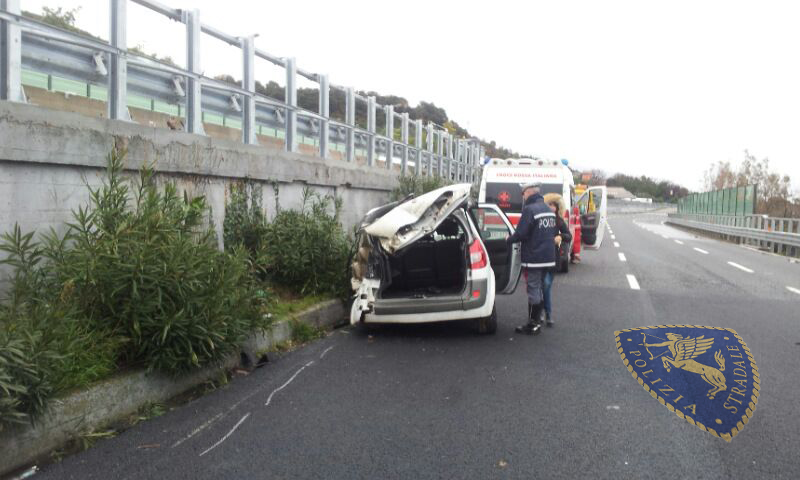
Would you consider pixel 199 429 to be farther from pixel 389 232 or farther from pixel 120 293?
pixel 389 232

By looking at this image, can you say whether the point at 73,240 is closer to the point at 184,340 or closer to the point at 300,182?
the point at 184,340

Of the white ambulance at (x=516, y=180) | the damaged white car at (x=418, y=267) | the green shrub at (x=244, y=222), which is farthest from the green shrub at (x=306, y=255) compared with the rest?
the white ambulance at (x=516, y=180)

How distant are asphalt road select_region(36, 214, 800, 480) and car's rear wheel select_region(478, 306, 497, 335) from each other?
151 millimetres

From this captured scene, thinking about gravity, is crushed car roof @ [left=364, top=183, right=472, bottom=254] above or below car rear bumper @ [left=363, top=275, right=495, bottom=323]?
above

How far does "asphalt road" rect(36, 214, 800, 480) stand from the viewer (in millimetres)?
3779

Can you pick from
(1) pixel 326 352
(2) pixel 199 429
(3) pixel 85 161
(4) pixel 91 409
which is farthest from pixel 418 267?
(4) pixel 91 409

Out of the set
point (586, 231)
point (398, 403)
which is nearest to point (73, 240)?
point (398, 403)

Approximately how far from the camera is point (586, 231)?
16.2 meters

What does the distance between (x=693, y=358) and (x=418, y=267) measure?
3346 mm

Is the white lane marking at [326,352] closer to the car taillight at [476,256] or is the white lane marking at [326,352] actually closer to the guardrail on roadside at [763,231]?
the car taillight at [476,256]

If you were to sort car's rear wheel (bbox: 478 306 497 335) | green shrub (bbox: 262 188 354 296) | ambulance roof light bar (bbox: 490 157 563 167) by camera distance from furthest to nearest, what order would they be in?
1. ambulance roof light bar (bbox: 490 157 563 167)
2. green shrub (bbox: 262 188 354 296)
3. car's rear wheel (bbox: 478 306 497 335)

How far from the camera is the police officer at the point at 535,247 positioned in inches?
301

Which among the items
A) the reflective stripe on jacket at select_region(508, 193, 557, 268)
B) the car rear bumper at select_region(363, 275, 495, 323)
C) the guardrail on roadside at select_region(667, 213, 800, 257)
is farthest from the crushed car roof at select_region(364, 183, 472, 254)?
the guardrail on roadside at select_region(667, 213, 800, 257)

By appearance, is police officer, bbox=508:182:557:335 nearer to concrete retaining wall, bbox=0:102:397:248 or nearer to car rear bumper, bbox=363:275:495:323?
car rear bumper, bbox=363:275:495:323
